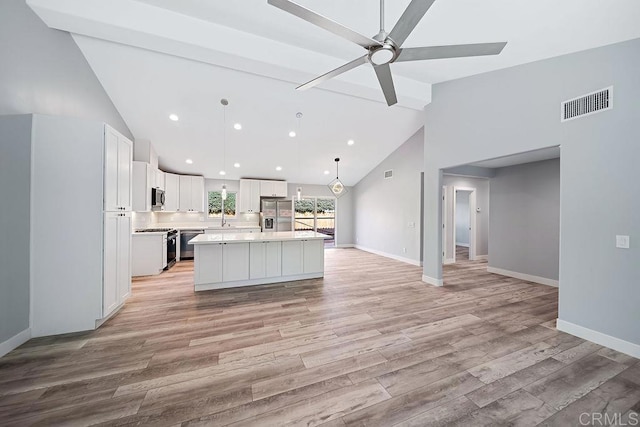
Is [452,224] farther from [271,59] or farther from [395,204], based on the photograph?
[271,59]

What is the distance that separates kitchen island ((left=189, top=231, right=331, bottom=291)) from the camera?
3895 millimetres

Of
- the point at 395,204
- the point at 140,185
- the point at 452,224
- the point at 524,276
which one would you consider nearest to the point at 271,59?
the point at 140,185

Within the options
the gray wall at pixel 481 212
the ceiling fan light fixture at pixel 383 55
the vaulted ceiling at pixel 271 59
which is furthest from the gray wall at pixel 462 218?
the ceiling fan light fixture at pixel 383 55

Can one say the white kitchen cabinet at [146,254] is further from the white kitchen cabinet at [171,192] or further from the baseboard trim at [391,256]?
the baseboard trim at [391,256]

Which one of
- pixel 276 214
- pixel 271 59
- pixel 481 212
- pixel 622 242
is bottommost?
pixel 622 242

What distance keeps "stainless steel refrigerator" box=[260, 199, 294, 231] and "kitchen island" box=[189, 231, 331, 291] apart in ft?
9.34

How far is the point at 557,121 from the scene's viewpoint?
106 inches

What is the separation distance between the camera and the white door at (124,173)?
2938 millimetres

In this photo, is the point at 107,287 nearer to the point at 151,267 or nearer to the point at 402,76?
the point at 151,267

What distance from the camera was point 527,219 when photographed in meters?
4.73

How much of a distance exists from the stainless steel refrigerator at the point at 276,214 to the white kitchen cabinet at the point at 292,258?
2965 mm

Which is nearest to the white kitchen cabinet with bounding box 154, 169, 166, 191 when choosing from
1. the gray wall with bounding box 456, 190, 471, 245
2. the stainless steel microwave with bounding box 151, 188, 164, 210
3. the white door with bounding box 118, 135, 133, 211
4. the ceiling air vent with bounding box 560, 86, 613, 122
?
the stainless steel microwave with bounding box 151, 188, 164, 210

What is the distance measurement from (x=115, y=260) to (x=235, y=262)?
1.62 m

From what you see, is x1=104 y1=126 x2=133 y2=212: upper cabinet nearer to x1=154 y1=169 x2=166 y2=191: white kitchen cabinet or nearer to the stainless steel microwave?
the stainless steel microwave
